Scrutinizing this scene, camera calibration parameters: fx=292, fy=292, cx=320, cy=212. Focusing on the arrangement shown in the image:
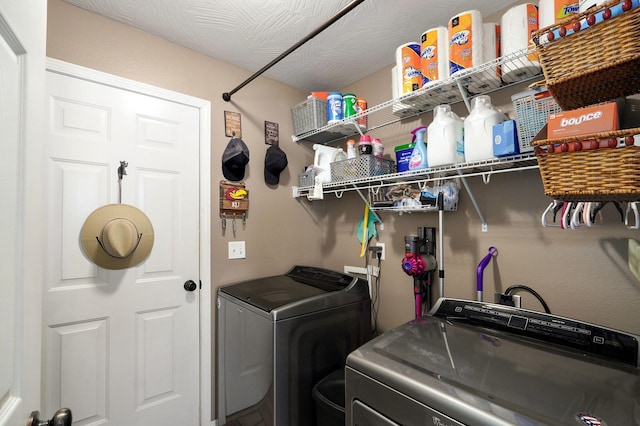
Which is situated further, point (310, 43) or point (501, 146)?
point (310, 43)

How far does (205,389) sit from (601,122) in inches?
92.5

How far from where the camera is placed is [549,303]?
138cm

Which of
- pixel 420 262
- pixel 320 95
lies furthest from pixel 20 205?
pixel 320 95

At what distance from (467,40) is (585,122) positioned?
28.6 inches

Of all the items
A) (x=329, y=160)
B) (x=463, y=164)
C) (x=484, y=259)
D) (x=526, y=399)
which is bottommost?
(x=526, y=399)

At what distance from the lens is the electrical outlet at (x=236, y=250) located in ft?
6.78

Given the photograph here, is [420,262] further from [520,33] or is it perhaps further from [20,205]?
[20,205]

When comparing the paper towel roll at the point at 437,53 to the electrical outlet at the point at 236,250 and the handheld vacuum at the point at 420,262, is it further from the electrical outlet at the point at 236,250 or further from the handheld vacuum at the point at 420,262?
the electrical outlet at the point at 236,250

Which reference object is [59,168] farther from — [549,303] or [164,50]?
[549,303]

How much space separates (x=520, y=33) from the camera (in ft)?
3.98

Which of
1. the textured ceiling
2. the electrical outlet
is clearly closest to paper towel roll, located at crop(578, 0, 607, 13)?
the textured ceiling

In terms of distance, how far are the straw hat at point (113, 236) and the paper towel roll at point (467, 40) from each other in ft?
6.09

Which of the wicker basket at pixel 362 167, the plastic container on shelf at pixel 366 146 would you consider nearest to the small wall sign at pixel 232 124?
the wicker basket at pixel 362 167

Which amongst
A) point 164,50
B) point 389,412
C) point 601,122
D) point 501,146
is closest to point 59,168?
point 164,50
